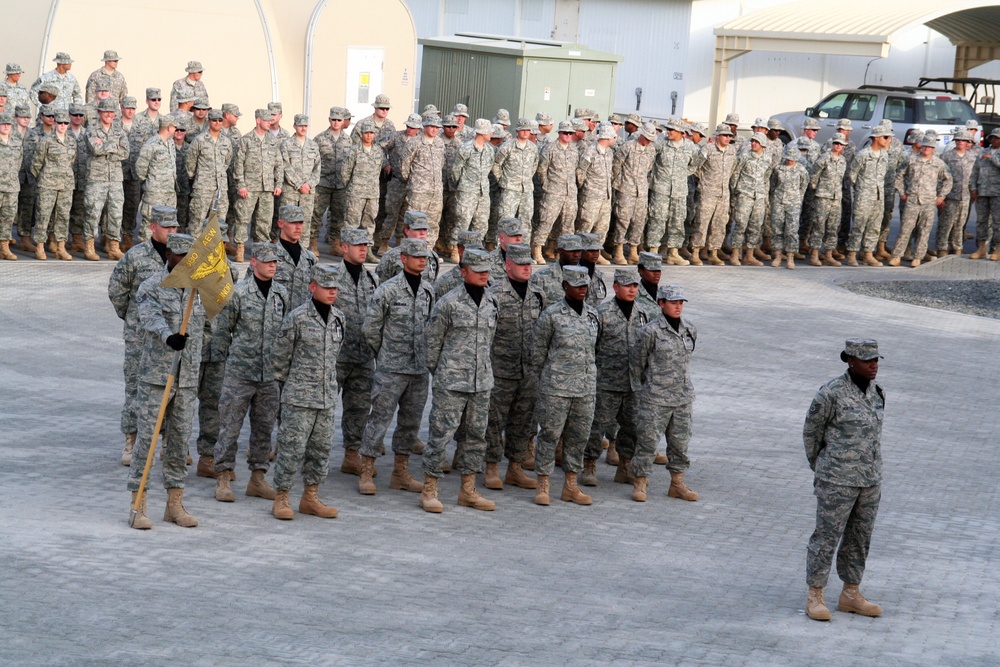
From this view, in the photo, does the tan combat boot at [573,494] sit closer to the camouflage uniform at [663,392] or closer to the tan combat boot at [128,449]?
the camouflage uniform at [663,392]

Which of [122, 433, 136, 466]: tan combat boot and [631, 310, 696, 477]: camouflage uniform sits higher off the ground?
[631, 310, 696, 477]: camouflage uniform

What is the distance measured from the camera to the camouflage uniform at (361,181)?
19250 mm

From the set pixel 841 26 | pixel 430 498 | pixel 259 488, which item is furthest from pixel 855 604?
pixel 841 26

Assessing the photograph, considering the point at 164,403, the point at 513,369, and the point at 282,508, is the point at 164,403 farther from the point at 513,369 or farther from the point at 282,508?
the point at 513,369

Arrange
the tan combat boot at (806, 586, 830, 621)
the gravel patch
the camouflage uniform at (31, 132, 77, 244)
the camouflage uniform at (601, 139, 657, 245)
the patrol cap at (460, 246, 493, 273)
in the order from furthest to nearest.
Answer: the camouflage uniform at (601, 139, 657, 245), the gravel patch, the camouflage uniform at (31, 132, 77, 244), the patrol cap at (460, 246, 493, 273), the tan combat boot at (806, 586, 830, 621)

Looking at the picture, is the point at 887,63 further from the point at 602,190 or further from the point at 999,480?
the point at 999,480

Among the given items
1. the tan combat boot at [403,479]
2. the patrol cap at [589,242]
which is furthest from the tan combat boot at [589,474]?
the patrol cap at [589,242]

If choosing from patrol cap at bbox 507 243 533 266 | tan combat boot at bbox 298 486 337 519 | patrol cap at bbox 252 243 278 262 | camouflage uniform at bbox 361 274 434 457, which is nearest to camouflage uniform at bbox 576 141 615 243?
patrol cap at bbox 507 243 533 266

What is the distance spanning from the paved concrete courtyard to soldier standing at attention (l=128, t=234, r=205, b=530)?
27 centimetres

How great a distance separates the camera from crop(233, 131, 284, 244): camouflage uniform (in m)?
18.5

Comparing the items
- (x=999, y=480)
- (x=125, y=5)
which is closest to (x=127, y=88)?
(x=125, y=5)

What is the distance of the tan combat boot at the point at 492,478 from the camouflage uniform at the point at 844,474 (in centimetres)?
287

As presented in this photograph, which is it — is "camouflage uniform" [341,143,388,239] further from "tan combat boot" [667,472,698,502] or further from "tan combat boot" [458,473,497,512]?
"tan combat boot" [458,473,497,512]

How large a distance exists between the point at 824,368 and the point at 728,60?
19.6 m
